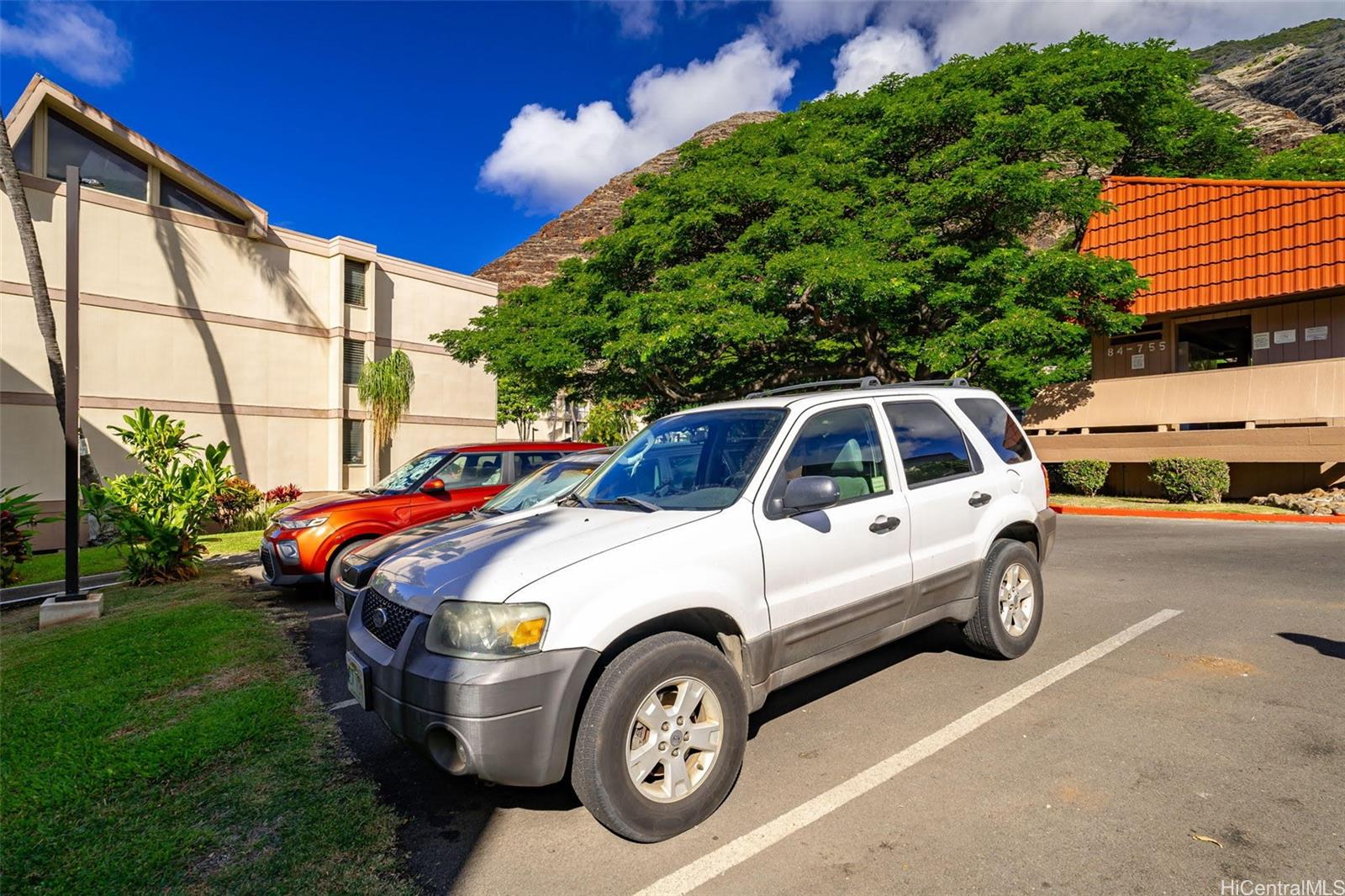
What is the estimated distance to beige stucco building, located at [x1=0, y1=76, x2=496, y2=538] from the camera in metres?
16.1

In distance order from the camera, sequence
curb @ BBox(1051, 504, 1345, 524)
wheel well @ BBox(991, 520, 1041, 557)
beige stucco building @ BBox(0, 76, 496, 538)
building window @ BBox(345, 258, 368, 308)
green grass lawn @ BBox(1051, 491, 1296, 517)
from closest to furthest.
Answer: wheel well @ BBox(991, 520, 1041, 557) < curb @ BBox(1051, 504, 1345, 524) < green grass lawn @ BBox(1051, 491, 1296, 517) < beige stucco building @ BBox(0, 76, 496, 538) < building window @ BBox(345, 258, 368, 308)

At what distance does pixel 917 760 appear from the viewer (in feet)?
11.3

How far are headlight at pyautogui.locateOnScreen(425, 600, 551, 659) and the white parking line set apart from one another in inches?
39.6

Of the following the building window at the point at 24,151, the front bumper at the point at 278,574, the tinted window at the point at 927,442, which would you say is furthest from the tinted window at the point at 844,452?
the building window at the point at 24,151

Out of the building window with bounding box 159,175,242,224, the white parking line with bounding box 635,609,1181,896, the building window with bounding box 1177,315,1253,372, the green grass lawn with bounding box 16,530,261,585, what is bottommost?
the green grass lawn with bounding box 16,530,261,585

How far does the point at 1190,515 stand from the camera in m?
13.0

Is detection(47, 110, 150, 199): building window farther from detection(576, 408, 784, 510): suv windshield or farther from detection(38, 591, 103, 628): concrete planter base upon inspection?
detection(576, 408, 784, 510): suv windshield

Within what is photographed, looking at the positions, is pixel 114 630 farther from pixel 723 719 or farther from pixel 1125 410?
pixel 1125 410

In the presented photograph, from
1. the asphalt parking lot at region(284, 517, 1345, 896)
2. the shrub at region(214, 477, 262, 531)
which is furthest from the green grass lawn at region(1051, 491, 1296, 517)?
the shrub at region(214, 477, 262, 531)

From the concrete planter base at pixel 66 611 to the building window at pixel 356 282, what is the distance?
16.3m

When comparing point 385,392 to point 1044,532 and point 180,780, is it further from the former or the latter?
point 1044,532

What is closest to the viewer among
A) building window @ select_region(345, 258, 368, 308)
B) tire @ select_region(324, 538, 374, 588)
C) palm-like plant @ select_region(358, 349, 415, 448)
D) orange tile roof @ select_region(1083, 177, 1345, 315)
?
tire @ select_region(324, 538, 374, 588)

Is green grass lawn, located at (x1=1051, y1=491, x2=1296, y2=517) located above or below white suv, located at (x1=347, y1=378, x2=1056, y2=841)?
below

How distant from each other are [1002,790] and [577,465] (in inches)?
200
